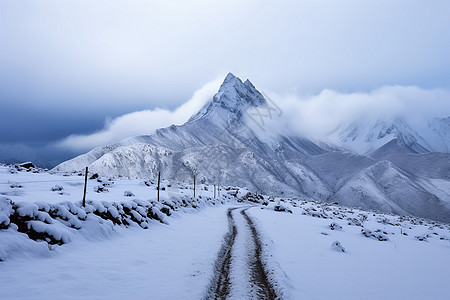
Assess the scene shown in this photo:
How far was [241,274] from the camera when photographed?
324 inches

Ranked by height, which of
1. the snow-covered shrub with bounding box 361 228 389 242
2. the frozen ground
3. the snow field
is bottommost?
the snow-covered shrub with bounding box 361 228 389 242

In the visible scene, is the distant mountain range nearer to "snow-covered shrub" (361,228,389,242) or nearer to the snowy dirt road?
"snow-covered shrub" (361,228,389,242)

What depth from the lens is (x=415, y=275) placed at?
Result: 9141mm

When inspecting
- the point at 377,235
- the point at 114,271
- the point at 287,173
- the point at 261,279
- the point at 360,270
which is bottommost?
the point at 377,235

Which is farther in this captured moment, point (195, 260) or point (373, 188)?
point (373, 188)

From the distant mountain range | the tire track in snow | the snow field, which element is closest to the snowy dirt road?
the tire track in snow

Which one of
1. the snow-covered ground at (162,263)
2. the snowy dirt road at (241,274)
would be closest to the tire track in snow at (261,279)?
the snowy dirt road at (241,274)

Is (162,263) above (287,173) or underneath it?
underneath

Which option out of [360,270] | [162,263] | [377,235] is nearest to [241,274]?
[162,263]

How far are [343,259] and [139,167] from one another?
11322cm

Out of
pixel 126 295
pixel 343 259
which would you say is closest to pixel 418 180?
pixel 343 259

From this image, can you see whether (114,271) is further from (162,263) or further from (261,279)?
(261,279)

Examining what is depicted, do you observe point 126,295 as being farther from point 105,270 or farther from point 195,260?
point 195,260

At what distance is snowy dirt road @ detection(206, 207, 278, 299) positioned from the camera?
22.3ft
